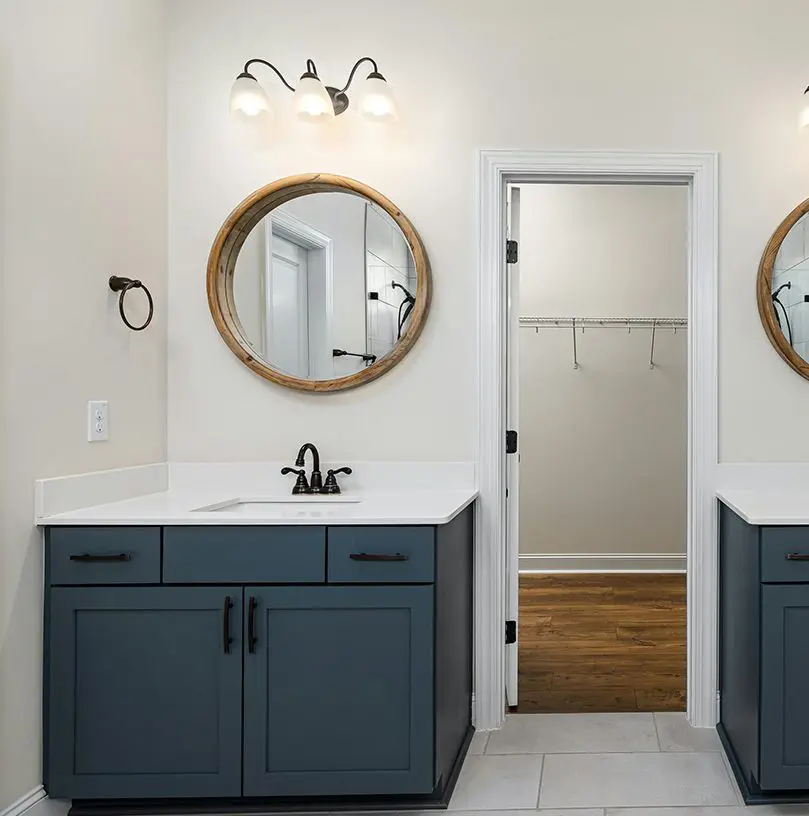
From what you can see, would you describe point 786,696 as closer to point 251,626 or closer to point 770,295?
point 770,295

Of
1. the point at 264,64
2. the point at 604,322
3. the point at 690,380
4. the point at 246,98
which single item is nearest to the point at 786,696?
the point at 690,380

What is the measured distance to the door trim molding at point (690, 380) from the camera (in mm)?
2570

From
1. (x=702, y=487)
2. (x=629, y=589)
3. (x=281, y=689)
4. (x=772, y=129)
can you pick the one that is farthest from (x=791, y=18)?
(x=629, y=589)

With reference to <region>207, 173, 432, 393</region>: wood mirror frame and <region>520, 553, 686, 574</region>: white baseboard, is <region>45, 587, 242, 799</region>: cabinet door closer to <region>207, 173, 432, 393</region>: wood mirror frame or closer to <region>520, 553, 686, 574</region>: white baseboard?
<region>207, 173, 432, 393</region>: wood mirror frame

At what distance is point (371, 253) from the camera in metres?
2.60

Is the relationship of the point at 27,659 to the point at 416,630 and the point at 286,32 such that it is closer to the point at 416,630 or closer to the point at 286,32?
the point at 416,630

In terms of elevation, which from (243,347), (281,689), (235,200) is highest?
(235,200)

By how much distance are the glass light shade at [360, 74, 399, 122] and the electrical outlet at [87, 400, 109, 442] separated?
126cm

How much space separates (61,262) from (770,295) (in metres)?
2.23

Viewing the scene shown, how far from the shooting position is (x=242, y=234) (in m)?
2.62

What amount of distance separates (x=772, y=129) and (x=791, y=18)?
39 centimetres

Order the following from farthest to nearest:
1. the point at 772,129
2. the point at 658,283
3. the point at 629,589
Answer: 1. the point at 658,283
2. the point at 629,589
3. the point at 772,129

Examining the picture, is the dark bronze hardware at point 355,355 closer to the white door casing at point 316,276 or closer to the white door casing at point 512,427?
the white door casing at point 316,276

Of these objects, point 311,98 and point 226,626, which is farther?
point 311,98
